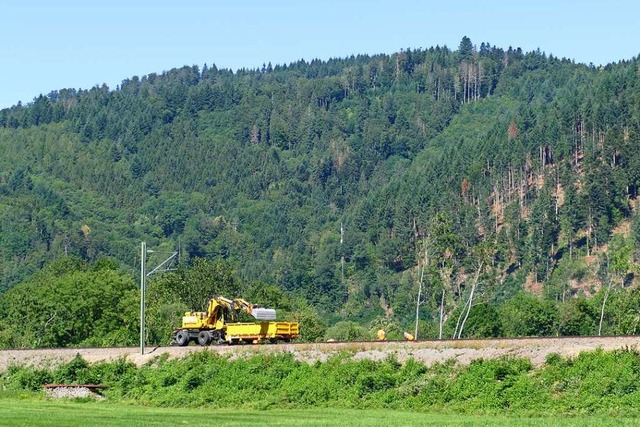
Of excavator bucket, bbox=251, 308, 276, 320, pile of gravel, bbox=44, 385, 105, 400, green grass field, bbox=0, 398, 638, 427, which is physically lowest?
pile of gravel, bbox=44, 385, 105, 400

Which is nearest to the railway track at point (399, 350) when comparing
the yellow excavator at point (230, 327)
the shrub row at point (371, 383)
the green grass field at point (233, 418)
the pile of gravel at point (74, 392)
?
the shrub row at point (371, 383)

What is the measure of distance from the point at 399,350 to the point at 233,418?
12066 millimetres

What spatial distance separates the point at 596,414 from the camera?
56969 mm

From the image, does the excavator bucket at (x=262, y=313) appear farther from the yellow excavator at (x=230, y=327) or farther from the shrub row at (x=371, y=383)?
the shrub row at (x=371, y=383)

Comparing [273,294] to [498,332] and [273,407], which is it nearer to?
[498,332]

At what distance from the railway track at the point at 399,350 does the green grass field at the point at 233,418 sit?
6.20 meters

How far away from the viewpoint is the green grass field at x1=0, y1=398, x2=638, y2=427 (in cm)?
5406

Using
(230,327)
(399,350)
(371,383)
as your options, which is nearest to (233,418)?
(371,383)

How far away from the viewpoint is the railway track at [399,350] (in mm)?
63438

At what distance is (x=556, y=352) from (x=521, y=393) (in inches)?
146

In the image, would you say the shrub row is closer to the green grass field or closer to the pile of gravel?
the pile of gravel

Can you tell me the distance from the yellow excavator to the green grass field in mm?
14783

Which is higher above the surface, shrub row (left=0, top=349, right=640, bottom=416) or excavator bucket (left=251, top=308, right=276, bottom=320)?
excavator bucket (left=251, top=308, right=276, bottom=320)

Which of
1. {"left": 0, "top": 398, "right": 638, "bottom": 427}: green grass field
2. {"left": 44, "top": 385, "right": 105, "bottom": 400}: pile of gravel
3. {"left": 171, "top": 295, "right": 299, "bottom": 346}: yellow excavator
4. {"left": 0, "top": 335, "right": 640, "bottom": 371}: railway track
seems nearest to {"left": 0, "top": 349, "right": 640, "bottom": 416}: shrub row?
{"left": 0, "top": 335, "right": 640, "bottom": 371}: railway track
